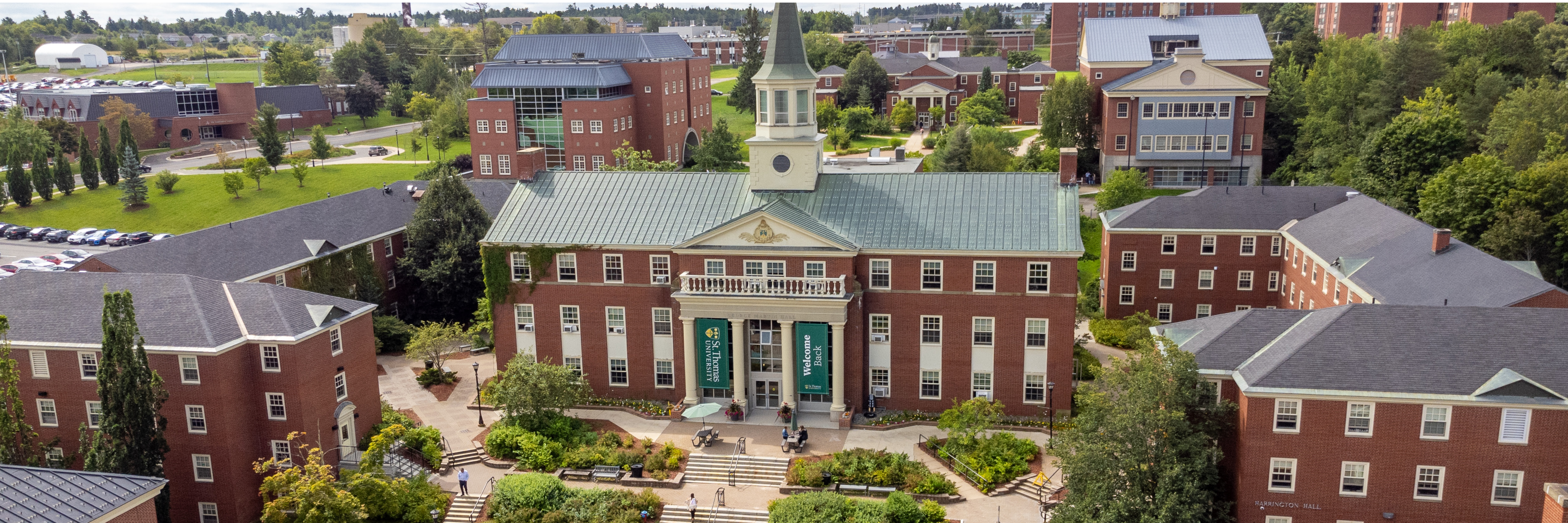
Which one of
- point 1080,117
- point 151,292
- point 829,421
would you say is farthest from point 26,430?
point 1080,117

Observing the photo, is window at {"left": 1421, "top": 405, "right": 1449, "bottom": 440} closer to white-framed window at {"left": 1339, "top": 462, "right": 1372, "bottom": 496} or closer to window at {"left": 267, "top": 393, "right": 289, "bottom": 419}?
white-framed window at {"left": 1339, "top": 462, "right": 1372, "bottom": 496}

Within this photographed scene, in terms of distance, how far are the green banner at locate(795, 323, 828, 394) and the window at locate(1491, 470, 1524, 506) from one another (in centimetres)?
2561

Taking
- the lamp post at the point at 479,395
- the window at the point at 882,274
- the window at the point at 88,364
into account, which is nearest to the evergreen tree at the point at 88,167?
the lamp post at the point at 479,395

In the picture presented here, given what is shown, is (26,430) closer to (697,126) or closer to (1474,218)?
(1474,218)

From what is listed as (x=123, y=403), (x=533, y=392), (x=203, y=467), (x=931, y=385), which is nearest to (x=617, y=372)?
(x=533, y=392)

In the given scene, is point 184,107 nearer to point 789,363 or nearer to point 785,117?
point 785,117

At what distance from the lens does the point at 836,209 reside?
51.3m

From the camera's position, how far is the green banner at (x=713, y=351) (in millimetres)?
49594

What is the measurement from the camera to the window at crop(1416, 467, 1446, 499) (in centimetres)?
3556

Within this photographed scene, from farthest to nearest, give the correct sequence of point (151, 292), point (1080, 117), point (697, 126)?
point (697, 126), point (1080, 117), point (151, 292)

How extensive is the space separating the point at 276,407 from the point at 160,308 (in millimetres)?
6169

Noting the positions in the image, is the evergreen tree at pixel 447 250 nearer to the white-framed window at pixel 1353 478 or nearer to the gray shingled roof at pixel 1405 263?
the gray shingled roof at pixel 1405 263

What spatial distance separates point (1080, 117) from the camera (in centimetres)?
10394

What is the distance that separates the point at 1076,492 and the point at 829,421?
14762 mm
